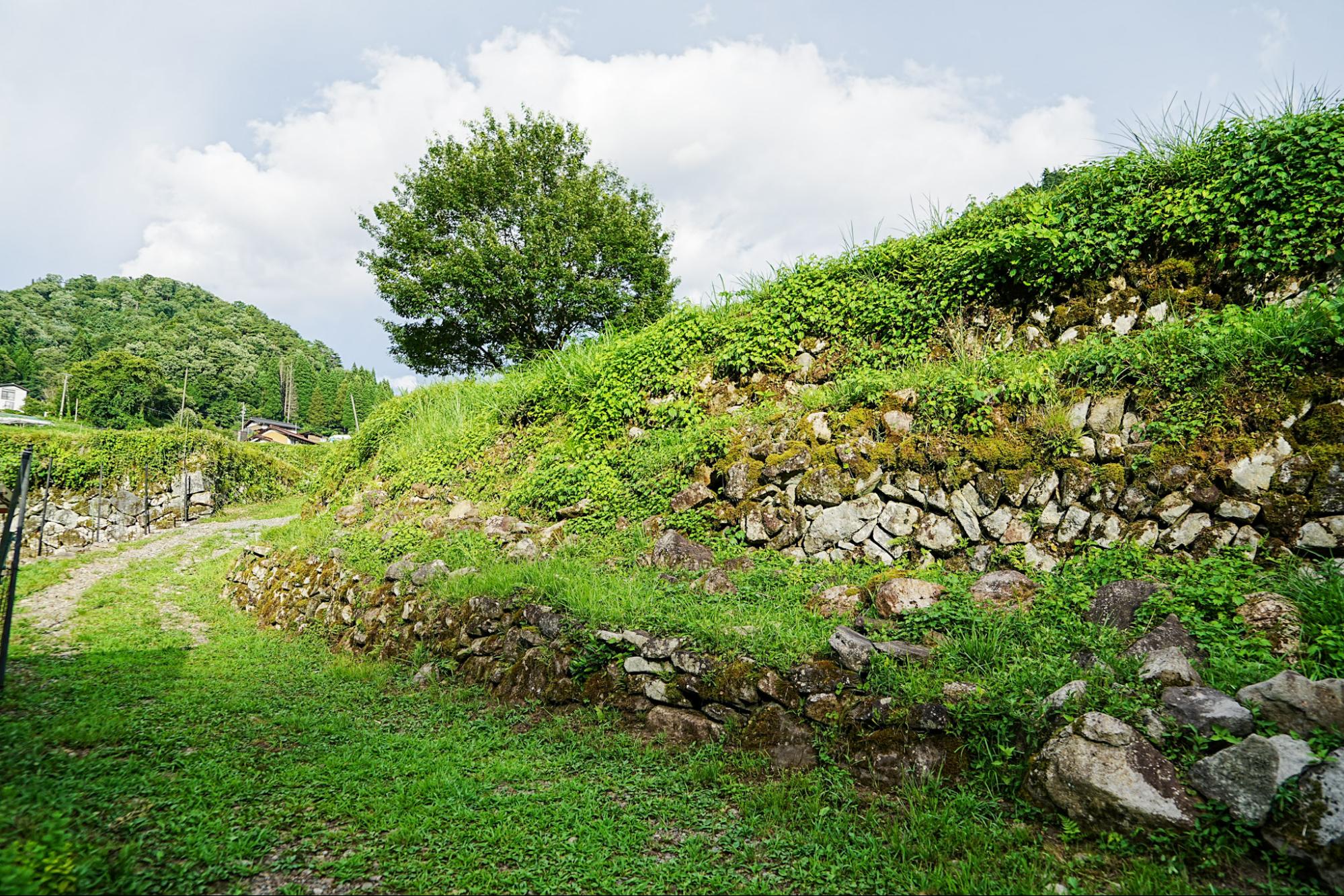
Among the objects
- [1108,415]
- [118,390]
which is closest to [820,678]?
[1108,415]

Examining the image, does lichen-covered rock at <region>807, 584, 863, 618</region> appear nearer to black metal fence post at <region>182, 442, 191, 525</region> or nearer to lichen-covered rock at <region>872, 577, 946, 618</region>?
lichen-covered rock at <region>872, 577, 946, 618</region>

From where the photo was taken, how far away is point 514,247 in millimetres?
19188

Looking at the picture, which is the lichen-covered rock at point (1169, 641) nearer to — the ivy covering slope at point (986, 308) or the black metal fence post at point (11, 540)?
the ivy covering slope at point (986, 308)

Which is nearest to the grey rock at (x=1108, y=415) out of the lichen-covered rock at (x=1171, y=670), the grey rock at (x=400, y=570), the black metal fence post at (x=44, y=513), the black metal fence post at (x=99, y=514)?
the lichen-covered rock at (x=1171, y=670)

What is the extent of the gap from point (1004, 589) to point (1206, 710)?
175 centimetres

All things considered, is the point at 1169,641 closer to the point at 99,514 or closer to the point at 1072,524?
the point at 1072,524

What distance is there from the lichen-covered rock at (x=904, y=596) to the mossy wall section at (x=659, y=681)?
861 millimetres

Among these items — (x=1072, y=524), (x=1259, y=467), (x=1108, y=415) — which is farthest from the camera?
(x=1108, y=415)

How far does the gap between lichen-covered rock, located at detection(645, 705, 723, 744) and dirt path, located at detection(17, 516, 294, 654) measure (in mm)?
7098

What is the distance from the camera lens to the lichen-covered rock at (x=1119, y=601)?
4.19 meters

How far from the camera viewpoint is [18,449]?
1577cm

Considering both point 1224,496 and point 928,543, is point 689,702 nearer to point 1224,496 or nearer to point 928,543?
point 928,543

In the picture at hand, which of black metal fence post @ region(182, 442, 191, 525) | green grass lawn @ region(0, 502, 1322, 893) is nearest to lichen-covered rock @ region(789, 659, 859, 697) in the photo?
green grass lawn @ region(0, 502, 1322, 893)

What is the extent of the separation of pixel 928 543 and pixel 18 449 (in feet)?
71.7
